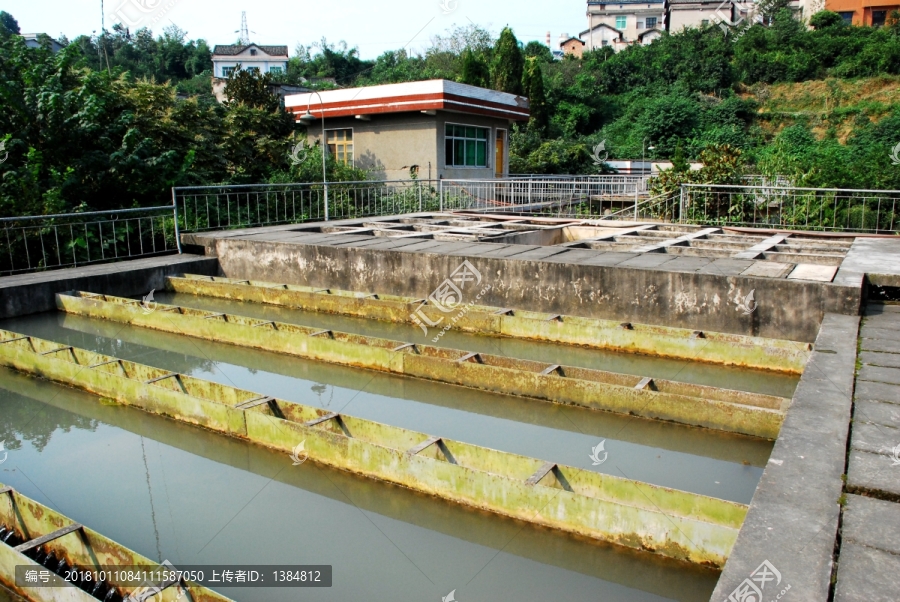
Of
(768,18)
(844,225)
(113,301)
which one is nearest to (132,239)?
(113,301)

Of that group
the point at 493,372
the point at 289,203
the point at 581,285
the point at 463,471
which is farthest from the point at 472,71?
the point at 463,471

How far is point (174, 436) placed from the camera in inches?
209

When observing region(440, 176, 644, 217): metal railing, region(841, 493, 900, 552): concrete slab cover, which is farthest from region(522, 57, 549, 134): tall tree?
region(841, 493, 900, 552): concrete slab cover

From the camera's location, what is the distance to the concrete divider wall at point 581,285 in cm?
706

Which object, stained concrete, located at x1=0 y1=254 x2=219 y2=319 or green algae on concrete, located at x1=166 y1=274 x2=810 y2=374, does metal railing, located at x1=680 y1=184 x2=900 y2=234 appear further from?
stained concrete, located at x1=0 y1=254 x2=219 y2=319

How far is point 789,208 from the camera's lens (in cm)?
1430

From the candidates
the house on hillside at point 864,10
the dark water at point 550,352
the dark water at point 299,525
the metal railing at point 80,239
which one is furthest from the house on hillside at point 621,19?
the dark water at point 299,525

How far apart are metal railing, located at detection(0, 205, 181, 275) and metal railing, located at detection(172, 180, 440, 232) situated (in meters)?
0.54

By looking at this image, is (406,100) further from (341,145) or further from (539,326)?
(539,326)

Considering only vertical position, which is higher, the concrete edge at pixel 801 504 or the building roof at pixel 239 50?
the building roof at pixel 239 50

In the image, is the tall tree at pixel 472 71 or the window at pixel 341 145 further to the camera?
the tall tree at pixel 472 71

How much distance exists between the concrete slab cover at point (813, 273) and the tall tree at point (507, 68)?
104 feet

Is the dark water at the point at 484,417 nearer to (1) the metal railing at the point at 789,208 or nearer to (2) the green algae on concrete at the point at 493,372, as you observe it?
(2) the green algae on concrete at the point at 493,372

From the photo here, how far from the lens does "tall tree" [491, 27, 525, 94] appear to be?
37906 mm
